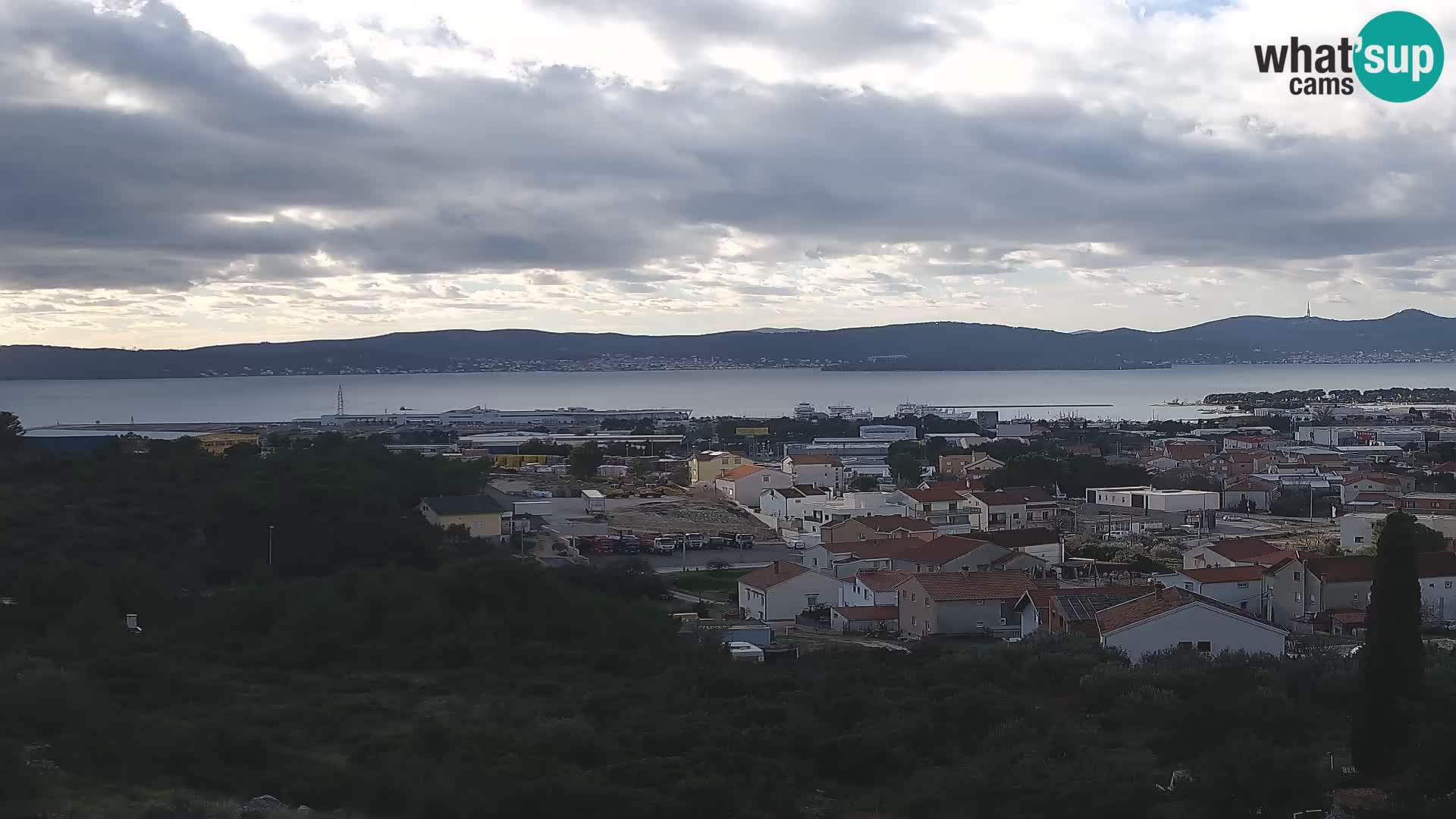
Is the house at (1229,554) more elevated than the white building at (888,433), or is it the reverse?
the white building at (888,433)

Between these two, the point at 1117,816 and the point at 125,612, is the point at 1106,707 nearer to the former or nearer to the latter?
the point at 1117,816

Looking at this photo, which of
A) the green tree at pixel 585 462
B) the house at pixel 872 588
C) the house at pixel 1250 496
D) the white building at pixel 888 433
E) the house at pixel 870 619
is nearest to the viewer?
the house at pixel 870 619

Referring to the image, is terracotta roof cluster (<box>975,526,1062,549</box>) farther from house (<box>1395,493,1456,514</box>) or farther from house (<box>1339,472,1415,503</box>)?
house (<box>1339,472,1415,503</box>)

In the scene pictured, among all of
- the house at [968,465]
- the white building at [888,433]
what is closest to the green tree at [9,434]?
the house at [968,465]

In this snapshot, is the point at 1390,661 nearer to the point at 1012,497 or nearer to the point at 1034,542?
the point at 1034,542

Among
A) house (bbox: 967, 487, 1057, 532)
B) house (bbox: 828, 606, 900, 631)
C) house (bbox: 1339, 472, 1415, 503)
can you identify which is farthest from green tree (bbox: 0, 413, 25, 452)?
house (bbox: 1339, 472, 1415, 503)

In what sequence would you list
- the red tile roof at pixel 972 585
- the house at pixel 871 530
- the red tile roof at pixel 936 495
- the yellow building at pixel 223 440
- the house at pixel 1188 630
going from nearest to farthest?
the house at pixel 1188 630 < the red tile roof at pixel 972 585 < the house at pixel 871 530 < the red tile roof at pixel 936 495 < the yellow building at pixel 223 440

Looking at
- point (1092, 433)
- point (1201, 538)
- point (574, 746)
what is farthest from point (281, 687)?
point (1092, 433)

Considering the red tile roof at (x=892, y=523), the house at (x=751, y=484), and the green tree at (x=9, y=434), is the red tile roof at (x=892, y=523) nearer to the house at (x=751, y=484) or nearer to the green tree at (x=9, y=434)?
the house at (x=751, y=484)
